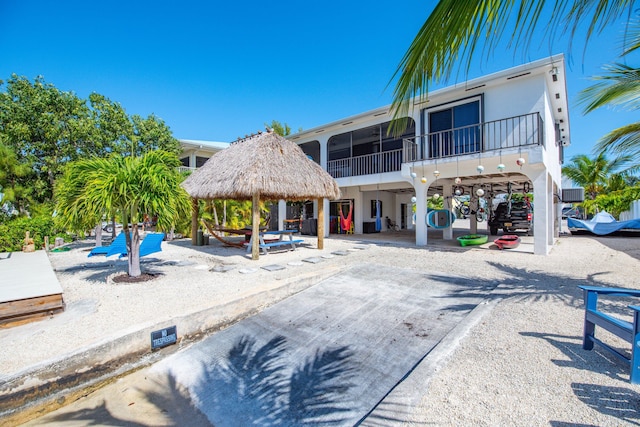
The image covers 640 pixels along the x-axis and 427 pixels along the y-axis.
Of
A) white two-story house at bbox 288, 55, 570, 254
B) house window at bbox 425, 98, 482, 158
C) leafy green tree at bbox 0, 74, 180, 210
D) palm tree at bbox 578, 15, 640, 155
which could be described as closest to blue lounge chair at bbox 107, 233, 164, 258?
leafy green tree at bbox 0, 74, 180, 210

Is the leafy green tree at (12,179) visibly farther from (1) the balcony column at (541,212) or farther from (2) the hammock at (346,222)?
(1) the balcony column at (541,212)

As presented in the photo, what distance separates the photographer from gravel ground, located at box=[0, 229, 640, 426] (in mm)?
2445

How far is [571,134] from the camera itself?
57.8ft

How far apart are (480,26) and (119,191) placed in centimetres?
642

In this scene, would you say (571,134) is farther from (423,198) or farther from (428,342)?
(428,342)

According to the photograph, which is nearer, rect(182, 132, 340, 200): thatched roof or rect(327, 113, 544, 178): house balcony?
rect(182, 132, 340, 200): thatched roof

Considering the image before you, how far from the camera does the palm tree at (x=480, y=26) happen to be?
1224mm

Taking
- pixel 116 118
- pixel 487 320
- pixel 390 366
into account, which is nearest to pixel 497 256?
pixel 487 320

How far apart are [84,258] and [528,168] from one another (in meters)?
15.0

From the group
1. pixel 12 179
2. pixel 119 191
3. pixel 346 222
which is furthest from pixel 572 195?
pixel 12 179

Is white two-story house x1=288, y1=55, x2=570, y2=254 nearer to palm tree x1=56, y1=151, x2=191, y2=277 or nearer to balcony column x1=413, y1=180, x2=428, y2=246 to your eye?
balcony column x1=413, y1=180, x2=428, y2=246

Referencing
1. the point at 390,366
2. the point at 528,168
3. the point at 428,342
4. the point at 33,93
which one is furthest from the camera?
the point at 33,93

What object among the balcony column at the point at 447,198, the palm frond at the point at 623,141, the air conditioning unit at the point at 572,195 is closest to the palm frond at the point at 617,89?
the palm frond at the point at 623,141

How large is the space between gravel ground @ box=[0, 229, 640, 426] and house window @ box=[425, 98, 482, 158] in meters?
5.09
